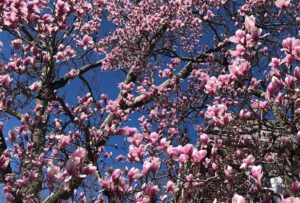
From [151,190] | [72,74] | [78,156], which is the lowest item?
[151,190]

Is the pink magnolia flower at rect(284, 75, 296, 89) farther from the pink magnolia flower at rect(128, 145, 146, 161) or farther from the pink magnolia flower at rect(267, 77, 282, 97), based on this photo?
the pink magnolia flower at rect(128, 145, 146, 161)

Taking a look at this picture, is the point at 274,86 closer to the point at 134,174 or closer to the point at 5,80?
the point at 134,174

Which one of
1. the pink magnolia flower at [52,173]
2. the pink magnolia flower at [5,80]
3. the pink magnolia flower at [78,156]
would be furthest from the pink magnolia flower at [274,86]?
the pink magnolia flower at [5,80]

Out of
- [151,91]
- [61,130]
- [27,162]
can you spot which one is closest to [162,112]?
[151,91]

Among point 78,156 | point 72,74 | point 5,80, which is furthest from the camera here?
point 72,74

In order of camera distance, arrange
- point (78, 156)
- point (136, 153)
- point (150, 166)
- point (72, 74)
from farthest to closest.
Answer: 1. point (72, 74)
2. point (136, 153)
3. point (150, 166)
4. point (78, 156)

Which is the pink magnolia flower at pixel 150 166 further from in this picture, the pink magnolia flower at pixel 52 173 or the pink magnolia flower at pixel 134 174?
the pink magnolia flower at pixel 52 173

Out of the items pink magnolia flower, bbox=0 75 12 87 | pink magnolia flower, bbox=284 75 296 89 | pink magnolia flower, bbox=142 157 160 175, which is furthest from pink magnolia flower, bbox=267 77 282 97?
pink magnolia flower, bbox=0 75 12 87

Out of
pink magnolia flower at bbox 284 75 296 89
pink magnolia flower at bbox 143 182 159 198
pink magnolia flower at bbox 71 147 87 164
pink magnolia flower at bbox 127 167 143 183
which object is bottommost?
pink magnolia flower at bbox 143 182 159 198

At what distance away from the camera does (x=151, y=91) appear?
8000 millimetres

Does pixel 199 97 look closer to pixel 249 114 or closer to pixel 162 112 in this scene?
pixel 162 112

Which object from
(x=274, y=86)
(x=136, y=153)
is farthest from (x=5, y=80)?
(x=274, y=86)

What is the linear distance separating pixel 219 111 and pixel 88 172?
145cm

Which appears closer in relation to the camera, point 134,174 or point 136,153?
point 134,174
